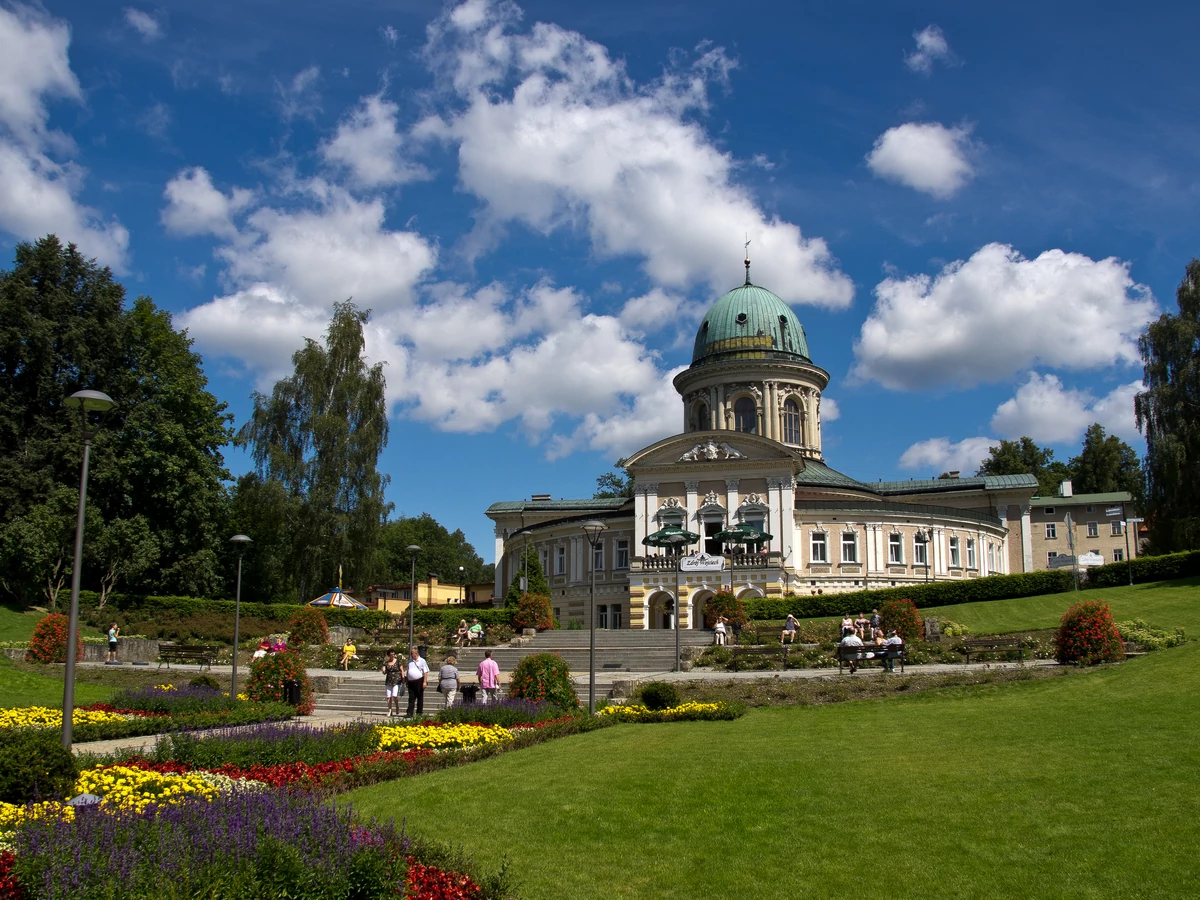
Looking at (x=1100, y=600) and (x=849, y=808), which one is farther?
(x=1100, y=600)

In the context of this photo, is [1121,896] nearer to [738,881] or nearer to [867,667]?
[738,881]

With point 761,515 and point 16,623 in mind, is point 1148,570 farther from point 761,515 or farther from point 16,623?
point 16,623

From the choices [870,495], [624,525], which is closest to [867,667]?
[624,525]

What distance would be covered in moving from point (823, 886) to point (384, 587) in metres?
70.6

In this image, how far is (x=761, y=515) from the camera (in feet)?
173

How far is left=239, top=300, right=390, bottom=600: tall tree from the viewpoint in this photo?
51.4 metres

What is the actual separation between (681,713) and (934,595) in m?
28.2

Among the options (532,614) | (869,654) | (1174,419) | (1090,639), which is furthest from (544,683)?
(1174,419)

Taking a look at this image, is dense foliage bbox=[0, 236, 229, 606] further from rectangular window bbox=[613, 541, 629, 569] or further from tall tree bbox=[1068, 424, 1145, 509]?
tall tree bbox=[1068, 424, 1145, 509]

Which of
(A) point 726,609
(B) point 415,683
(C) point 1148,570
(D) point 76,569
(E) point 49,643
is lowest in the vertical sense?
(B) point 415,683

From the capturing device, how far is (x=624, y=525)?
57188 millimetres

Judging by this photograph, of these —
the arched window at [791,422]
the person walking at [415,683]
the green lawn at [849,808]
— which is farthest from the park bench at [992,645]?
the arched window at [791,422]

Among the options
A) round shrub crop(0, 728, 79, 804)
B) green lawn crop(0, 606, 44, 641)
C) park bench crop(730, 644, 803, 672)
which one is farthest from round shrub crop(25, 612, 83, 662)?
round shrub crop(0, 728, 79, 804)

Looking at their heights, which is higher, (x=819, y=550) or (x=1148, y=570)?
(x=819, y=550)
